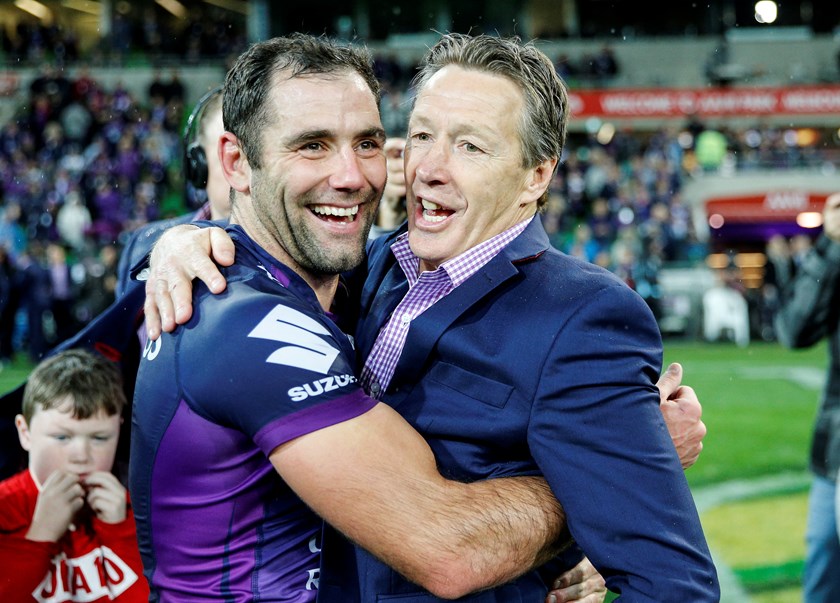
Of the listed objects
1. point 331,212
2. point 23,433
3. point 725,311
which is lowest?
point 725,311

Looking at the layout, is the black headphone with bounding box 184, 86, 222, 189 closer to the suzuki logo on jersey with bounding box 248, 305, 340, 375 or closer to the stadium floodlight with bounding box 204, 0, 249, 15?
the suzuki logo on jersey with bounding box 248, 305, 340, 375

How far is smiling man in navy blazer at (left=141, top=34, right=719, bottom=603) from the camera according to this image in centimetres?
193

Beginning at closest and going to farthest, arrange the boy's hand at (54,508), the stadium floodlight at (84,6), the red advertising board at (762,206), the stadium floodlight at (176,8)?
the boy's hand at (54,508) → the red advertising board at (762,206) → the stadium floodlight at (84,6) → the stadium floodlight at (176,8)

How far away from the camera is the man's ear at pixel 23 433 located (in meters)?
2.99

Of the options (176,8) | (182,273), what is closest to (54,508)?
(182,273)

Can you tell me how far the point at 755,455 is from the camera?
9.84 meters

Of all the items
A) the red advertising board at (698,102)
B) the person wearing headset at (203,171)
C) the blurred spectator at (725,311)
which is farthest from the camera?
the red advertising board at (698,102)

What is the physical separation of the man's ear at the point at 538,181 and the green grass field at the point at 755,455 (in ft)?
13.8

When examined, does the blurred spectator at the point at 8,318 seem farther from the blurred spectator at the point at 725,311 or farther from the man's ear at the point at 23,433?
the man's ear at the point at 23,433

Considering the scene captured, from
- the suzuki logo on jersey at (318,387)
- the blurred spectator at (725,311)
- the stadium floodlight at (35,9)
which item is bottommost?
the blurred spectator at (725,311)

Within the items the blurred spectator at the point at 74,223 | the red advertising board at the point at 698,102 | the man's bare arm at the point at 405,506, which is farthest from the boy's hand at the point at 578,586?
the red advertising board at the point at 698,102

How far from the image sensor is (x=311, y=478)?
1880 mm

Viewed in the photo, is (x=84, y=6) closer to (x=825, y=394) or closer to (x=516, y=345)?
(x=825, y=394)

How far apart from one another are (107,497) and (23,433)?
0.39 meters
